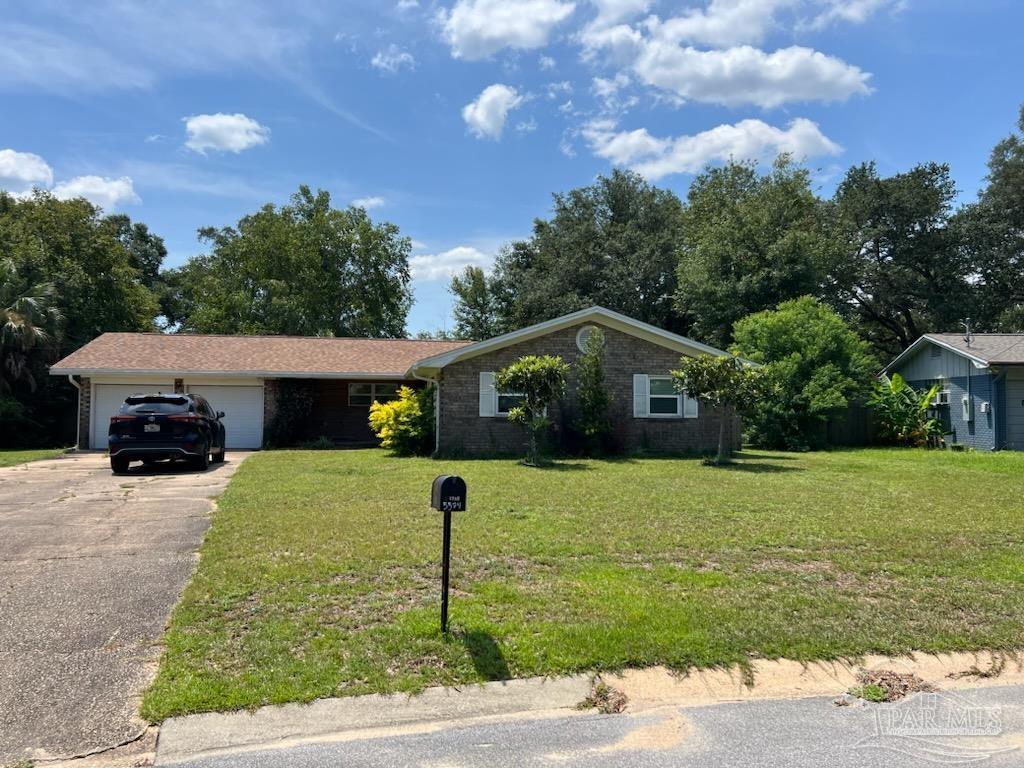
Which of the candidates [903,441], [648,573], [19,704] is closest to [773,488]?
[648,573]

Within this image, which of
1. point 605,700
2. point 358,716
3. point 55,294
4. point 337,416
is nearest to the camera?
point 358,716

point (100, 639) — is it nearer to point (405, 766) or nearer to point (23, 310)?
point (405, 766)

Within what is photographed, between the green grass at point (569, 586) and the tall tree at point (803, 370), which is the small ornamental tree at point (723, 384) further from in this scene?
the green grass at point (569, 586)

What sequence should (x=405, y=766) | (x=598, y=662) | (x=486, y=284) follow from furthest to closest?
(x=486, y=284), (x=598, y=662), (x=405, y=766)

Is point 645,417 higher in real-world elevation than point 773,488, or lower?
higher

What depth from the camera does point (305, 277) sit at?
3797cm

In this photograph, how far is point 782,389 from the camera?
69.2 feet

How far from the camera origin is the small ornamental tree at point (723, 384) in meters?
16.2

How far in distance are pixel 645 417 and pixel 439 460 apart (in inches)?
222

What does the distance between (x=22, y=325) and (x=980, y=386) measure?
2931 cm

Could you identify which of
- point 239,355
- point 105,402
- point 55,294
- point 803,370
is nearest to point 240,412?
point 239,355

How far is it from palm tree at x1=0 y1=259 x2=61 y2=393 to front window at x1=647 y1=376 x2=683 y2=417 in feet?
63.6

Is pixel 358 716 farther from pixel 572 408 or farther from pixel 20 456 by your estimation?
pixel 20 456

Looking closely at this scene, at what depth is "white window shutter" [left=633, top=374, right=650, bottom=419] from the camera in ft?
61.4
